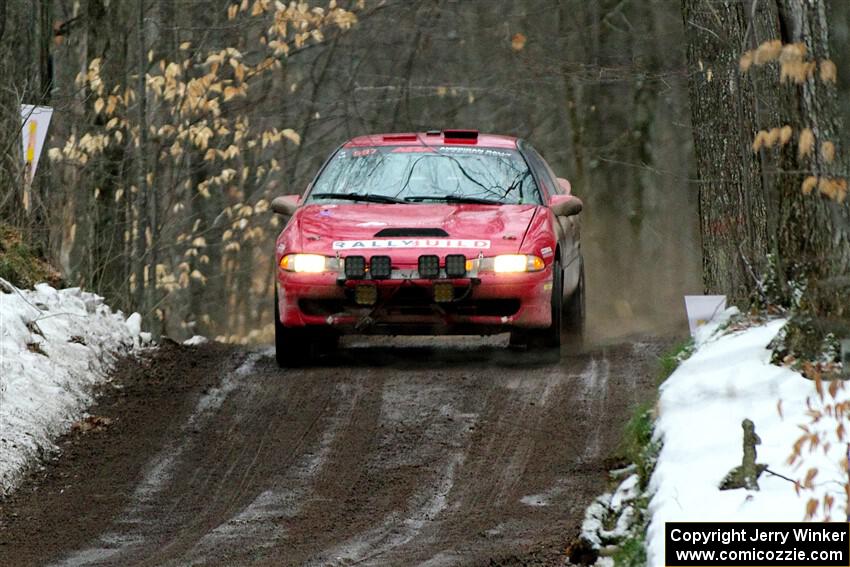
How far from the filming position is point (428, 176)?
38.9 ft

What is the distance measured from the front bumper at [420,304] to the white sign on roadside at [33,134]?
284 cm

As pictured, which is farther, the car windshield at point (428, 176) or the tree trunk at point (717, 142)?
the car windshield at point (428, 176)

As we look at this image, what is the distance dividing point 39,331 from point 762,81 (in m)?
5.69

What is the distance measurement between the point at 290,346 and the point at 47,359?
6.05 feet

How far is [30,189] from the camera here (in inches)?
518

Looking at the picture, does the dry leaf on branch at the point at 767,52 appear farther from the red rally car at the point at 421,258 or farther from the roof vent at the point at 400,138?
the roof vent at the point at 400,138

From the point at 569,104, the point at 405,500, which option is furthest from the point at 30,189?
the point at 569,104

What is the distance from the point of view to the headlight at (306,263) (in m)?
10.8

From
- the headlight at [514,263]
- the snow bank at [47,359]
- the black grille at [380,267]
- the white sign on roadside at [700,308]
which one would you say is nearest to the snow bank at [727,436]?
the white sign on roadside at [700,308]

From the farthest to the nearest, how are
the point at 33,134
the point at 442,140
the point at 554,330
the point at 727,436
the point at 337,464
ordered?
1. the point at 33,134
2. the point at 442,140
3. the point at 554,330
4. the point at 337,464
5. the point at 727,436

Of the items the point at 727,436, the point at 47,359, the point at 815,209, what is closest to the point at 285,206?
the point at 47,359

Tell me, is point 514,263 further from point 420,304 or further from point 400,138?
point 400,138

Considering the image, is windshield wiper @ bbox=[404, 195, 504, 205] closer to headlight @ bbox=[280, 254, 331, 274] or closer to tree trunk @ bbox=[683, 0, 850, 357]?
headlight @ bbox=[280, 254, 331, 274]

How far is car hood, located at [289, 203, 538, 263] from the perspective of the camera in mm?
10727
